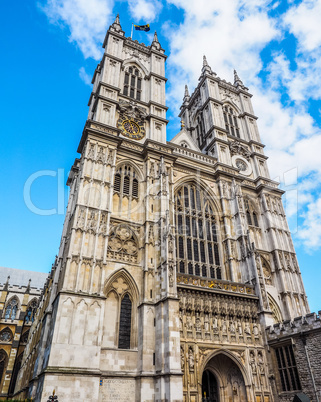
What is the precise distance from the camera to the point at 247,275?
23.5 metres

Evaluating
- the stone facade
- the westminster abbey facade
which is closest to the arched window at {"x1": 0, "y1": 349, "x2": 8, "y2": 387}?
the stone facade

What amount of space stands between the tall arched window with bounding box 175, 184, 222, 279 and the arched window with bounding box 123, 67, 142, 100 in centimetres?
1095

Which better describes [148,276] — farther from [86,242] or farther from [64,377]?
[64,377]

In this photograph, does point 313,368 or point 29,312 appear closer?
point 313,368

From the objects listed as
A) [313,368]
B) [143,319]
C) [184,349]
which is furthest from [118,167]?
[313,368]

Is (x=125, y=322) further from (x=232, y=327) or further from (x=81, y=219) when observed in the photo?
(x=81, y=219)

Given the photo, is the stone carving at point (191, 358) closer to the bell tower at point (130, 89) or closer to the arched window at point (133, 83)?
the bell tower at point (130, 89)

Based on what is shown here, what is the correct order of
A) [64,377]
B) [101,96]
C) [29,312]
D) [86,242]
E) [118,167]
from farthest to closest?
[29,312]
[101,96]
[118,167]
[86,242]
[64,377]

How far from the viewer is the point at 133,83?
3169 cm

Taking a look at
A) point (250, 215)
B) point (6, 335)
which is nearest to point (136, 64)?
point (250, 215)

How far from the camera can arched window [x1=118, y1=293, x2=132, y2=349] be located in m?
18.2

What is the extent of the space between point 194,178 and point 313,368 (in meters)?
16.8

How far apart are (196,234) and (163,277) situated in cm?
699

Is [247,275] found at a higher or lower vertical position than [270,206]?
lower
